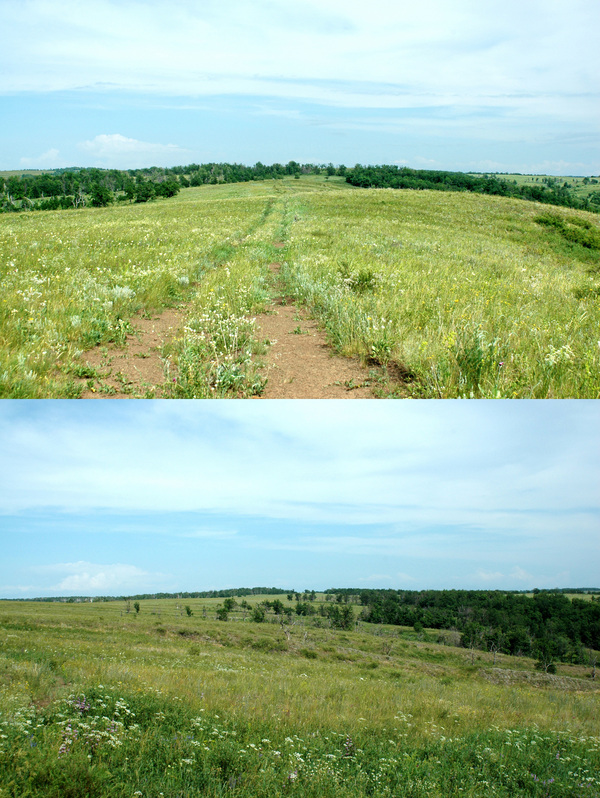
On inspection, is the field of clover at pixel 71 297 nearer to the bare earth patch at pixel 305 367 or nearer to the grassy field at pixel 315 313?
the grassy field at pixel 315 313

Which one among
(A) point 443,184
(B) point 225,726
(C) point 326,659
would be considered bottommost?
(C) point 326,659

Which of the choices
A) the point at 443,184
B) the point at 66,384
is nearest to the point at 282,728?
the point at 66,384

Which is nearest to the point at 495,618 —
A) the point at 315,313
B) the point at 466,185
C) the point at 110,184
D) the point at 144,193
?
the point at 315,313

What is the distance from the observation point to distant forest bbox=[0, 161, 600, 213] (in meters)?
93.2

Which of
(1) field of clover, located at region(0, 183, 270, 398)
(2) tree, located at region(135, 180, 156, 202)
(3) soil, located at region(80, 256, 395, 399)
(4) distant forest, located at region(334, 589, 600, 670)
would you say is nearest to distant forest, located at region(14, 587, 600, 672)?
(4) distant forest, located at region(334, 589, 600, 670)

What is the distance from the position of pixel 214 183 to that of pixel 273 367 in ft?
470

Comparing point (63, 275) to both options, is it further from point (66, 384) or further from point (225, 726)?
point (225, 726)

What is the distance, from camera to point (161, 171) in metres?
179

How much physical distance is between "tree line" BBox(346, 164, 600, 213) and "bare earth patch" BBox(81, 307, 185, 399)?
82017 millimetres

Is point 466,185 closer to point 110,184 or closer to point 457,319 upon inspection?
point 110,184

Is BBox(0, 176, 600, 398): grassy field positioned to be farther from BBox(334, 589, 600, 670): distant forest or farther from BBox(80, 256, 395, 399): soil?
BBox(334, 589, 600, 670): distant forest

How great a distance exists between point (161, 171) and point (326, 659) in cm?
18593

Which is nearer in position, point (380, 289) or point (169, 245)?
point (380, 289)

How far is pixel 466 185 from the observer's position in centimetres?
10425
